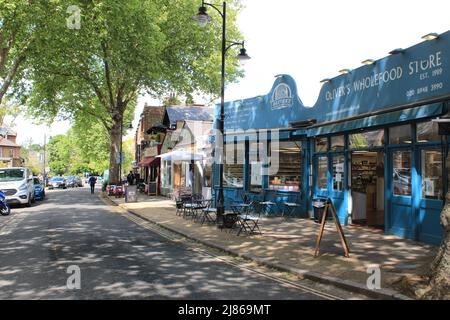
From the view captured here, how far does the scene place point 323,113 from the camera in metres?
14.4

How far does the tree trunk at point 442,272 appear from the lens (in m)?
5.52

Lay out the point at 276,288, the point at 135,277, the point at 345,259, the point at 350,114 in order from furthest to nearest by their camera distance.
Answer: the point at 350,114 → the point at 345,259 → the point at 135,277 → the point at 276,288

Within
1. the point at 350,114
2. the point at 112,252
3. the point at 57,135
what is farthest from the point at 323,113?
the point at 57,135

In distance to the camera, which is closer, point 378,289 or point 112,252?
point 378,289

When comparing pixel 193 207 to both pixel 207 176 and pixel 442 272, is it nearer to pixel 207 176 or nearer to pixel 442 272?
pixel 207 176

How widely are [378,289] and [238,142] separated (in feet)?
41.3

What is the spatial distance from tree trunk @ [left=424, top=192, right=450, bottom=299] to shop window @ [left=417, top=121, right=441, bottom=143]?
4.43 metres

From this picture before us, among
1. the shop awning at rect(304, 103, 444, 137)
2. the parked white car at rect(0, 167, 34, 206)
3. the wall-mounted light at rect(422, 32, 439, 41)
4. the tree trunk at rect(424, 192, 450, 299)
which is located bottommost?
the tree trunk at rect(424, 192, 450, 299)

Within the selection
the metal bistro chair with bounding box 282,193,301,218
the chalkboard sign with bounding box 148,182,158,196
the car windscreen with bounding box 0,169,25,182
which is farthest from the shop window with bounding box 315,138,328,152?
the chalkboard sign with bounding box 148,182,158,196

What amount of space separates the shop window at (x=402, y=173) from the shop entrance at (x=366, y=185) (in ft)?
6.28

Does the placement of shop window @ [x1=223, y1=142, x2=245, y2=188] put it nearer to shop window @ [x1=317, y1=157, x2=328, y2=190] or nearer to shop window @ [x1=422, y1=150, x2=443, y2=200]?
shop window @ [x1=317, y1=157, x2=328, y2=190]

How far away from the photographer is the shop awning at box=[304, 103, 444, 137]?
379 inches

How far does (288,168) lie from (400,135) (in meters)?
5.55
